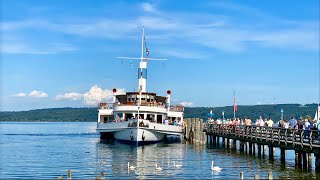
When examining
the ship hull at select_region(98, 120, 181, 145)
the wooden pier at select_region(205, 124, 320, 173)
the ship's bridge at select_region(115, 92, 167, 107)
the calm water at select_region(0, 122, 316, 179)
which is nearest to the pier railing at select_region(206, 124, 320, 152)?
the wooden pier at select_region(205, 124, 320, 173)

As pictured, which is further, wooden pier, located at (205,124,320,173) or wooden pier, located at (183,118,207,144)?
wooden pier, located at (183,118,207,144)

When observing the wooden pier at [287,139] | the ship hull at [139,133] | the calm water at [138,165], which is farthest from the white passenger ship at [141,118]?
the wooden pier at [287,139]

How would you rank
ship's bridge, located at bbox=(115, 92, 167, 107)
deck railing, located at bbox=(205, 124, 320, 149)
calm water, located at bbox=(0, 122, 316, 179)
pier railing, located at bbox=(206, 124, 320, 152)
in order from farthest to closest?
ship's bridge, located at bbox=(115, 92, 167, 107)
deck railing, located at bbox=(205, 124, 320, 149)
pier railing, located at bbox=(206, 124, 320, 152)
calm water, located at bbox=(0, 122, 316, 179)

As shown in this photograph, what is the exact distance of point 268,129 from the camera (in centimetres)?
3741

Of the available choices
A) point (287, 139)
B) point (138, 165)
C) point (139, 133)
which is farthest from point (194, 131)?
point (287, 139)

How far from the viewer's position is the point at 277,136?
116 ft

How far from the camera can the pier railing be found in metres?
29.4

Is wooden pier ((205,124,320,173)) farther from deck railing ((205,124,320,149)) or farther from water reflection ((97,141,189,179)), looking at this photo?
water reflection ((97,141,189,179))

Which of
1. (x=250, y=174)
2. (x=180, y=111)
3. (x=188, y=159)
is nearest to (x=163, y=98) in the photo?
(x=180, y=111)

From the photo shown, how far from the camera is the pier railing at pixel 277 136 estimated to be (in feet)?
96.3

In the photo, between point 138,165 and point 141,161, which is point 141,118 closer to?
point 141,161

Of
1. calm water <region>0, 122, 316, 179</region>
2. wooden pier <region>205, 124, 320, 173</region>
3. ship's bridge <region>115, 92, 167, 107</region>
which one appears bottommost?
calm water <region>0, 122, 316, 179</region>

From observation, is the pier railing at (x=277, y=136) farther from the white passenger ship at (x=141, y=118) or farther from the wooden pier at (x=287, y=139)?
the white passenger ship at (x=141, y=118)

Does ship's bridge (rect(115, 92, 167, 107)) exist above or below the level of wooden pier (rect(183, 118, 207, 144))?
above
